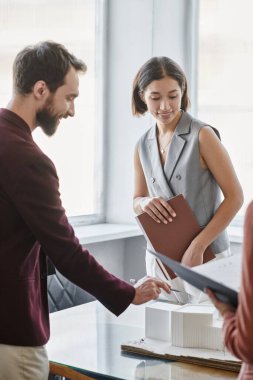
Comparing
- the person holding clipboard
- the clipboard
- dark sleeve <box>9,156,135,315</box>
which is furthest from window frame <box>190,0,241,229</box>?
the person holding clipboard

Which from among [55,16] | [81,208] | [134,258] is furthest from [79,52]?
[134,258]

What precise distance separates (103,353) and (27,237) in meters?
0.51

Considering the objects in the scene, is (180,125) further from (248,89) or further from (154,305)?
(248,89)

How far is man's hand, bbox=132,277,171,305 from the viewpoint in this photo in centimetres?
227

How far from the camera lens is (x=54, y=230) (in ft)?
6.82

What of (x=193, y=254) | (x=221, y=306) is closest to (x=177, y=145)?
(x=193, y=254)

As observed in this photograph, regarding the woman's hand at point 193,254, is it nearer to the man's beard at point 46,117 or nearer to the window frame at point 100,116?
the man's beard at point 46,117

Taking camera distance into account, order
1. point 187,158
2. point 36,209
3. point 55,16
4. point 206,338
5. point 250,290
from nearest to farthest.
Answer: point 250,290 → point 36,209 → point 206,338 → point 187,158 → point 55,16

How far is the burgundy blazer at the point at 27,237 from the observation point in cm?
203

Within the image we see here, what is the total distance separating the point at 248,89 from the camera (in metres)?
4.55

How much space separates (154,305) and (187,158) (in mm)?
958

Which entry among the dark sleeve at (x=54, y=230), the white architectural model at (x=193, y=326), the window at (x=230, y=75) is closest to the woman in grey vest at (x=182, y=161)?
the white architectural model at (x=193, y=326)

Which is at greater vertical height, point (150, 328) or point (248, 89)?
point (248, 89)

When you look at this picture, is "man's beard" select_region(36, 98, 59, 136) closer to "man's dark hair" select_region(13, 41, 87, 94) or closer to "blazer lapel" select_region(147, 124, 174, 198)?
"man's dark hair" select_region(13, 41, 87, 94)
